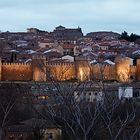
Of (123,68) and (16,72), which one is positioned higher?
(123,68)

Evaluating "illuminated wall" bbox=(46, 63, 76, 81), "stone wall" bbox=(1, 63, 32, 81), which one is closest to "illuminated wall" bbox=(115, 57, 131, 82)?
"illuminated wall" bbox=(46, 63, 76, 81)

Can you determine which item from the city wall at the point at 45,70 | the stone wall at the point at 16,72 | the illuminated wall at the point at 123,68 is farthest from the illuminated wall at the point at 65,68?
the illuminated wall at the point at 123,68

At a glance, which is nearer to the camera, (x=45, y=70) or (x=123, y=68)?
(x=45, y=70)

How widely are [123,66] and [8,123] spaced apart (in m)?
15.9

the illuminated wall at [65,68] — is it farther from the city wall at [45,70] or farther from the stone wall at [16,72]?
the stone wall at [16,72]

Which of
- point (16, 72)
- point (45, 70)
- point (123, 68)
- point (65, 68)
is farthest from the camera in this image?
point (123, 68)

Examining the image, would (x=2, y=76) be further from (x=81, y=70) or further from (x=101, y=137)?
(x=101, y=137)

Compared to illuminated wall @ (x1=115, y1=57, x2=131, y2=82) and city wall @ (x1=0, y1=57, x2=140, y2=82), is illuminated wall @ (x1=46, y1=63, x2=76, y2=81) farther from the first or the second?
illuminated wall @ (x1=115, y1=57, x2=131, y2=82)

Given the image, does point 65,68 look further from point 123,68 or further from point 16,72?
point 123,68

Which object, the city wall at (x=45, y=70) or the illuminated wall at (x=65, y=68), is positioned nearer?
the illuminated wall at (x=65, y=68)

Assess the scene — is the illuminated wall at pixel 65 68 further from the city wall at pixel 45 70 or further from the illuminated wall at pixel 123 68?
the illuminated wall at pixel 123 68

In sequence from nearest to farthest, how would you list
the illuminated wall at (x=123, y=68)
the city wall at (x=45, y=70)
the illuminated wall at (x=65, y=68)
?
the illuminated wall at (x=65, y=68)
the city wall at (x=45, y=70)
the illuminated wall at (x=123, y=68)

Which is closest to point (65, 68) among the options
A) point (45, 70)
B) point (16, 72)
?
point (45, 70)

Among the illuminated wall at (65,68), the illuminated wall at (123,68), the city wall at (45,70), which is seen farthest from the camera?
the illuminated wall at (123,68)
